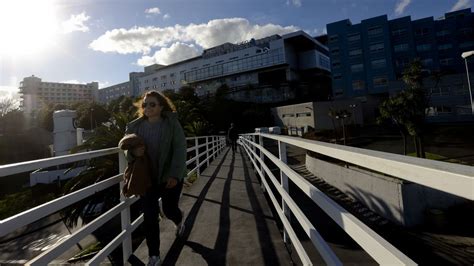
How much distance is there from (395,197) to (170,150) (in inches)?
711

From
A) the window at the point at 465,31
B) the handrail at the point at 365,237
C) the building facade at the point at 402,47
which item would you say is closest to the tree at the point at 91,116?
the building facade at the point at 402,47

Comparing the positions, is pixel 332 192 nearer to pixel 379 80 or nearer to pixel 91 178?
pixel 91 178

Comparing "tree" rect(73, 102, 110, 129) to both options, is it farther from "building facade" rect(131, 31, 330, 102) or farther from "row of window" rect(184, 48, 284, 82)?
"row of window" rect(184, 48, 284, 82)

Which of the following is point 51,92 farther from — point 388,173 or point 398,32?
point 388,173

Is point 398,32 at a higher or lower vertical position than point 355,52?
higher

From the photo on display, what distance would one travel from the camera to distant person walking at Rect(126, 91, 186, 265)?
2740 mm

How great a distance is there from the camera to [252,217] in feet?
13.1

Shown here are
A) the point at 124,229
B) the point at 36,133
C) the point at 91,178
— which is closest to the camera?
the point at 124,229

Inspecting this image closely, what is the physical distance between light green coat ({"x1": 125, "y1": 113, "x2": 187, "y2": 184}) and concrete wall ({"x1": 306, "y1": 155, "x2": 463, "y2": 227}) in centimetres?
1707

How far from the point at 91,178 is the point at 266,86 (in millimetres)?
61124

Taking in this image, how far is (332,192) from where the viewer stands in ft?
78.1

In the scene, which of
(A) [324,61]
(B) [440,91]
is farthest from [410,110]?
(A) [324,61]

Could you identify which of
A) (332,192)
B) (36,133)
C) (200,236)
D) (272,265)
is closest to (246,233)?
(200,236)

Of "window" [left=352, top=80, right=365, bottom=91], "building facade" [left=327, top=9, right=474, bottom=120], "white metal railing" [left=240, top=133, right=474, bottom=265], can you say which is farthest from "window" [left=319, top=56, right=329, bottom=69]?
"white metal railing" [left=240, top=133, right=474, bottom=265]
